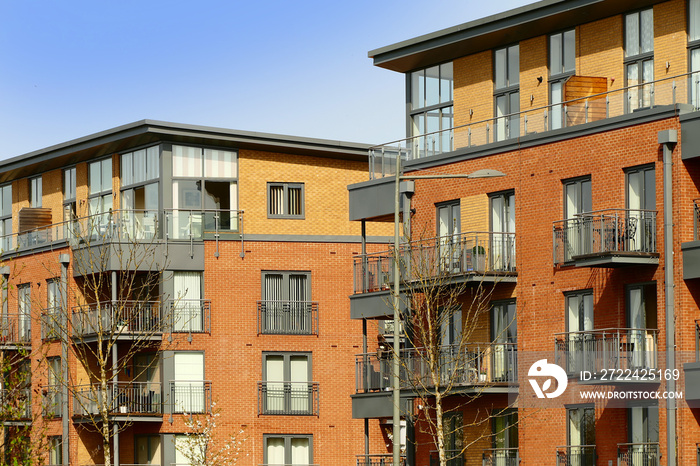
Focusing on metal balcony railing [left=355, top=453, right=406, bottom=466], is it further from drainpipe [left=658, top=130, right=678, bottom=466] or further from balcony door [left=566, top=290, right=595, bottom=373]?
drainpipe [left=658, top=130, right=678, bottom=466]

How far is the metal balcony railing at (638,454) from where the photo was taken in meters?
31.7

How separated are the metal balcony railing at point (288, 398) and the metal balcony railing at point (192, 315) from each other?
2.86 meters

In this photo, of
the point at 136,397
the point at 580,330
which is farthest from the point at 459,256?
the point at 136,397

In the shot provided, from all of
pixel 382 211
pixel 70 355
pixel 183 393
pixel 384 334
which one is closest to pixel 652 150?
pixel 382 211

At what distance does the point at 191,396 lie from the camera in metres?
47.5

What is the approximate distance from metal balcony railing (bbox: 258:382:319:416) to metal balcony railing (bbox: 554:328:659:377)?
53.4 ft

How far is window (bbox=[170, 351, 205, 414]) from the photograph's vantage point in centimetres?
4741

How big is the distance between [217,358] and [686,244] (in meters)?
20.8

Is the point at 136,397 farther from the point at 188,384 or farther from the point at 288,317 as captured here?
the point at 288,317

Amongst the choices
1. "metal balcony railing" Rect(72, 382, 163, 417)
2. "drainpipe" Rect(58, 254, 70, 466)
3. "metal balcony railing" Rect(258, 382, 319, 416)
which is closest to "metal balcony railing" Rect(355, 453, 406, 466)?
"metal balcony railing" Rect(258, 382, 319, 416)

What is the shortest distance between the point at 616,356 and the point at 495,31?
10.8 m

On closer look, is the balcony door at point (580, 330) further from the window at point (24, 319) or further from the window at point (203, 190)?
the window at point (24, 319)

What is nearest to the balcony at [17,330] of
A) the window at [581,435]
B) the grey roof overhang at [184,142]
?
the grey roof overhang at [184,142]

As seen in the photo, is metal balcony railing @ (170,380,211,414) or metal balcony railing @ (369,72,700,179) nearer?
metal balcony railing @ (369,72,700,179)
